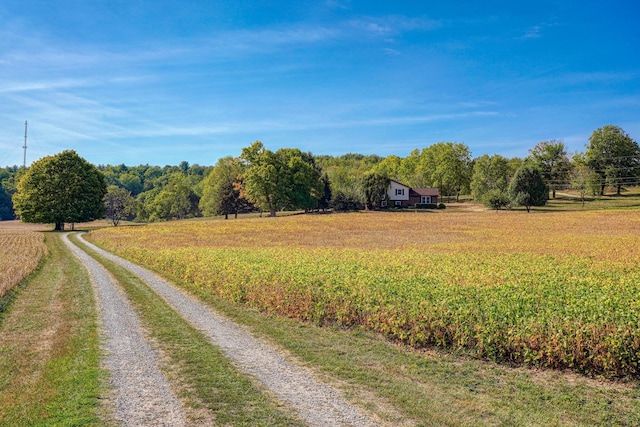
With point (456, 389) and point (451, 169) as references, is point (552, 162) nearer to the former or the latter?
point (451, 169)

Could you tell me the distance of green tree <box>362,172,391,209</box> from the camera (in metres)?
106

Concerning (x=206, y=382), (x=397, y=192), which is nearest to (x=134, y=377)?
(x=206, y=382)

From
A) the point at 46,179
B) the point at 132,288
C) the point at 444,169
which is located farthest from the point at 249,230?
the point at 444,169

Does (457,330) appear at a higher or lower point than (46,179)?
lower

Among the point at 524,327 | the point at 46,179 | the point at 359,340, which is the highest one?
the point at 46,179

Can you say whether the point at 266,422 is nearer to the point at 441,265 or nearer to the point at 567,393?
the point at 567,393

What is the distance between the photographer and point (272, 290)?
1753 centimetres

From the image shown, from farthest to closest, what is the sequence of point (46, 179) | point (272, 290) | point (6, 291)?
point (46, 179)
point (6, 291)
point (272, 290)

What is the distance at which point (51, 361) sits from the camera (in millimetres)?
11453

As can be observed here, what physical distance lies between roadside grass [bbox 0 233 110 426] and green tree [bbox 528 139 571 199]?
12346 cm

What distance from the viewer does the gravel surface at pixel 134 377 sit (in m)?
8.14

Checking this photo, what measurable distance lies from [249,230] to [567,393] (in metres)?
51.8

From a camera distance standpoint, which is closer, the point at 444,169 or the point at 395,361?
the point at 395,361

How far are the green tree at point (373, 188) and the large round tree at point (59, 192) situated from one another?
56.9 meters
